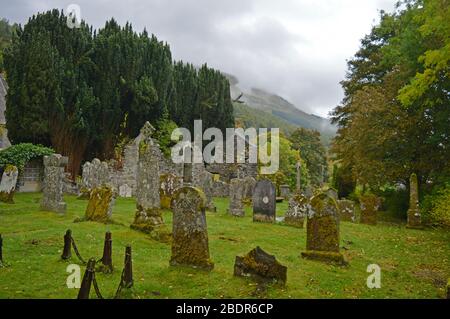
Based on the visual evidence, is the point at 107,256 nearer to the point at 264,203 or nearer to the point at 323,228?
the point at 323,228

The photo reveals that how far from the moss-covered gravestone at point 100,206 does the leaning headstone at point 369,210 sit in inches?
442

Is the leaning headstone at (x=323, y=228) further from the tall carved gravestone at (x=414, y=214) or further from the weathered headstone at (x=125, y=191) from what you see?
the weathered headstone at (x=125, y=191)

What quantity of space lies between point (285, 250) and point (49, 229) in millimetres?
6740

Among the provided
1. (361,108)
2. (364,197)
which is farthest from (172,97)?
(364,197)

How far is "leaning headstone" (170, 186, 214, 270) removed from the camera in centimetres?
736

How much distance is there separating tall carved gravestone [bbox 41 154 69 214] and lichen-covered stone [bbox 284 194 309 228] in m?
8.58

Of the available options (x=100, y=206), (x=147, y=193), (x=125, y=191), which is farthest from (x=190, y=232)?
(x=125, y=191)

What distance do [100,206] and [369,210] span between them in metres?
11.7

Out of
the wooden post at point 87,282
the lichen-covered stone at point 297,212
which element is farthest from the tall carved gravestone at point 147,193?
the wooden post at point 87,282

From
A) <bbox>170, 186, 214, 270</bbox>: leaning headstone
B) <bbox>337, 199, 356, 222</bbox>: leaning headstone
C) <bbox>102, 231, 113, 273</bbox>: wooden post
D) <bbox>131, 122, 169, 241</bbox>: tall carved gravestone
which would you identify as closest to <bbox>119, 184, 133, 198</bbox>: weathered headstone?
<bbox>131, 122, 169, 241</bbox>: tall carved gravestone

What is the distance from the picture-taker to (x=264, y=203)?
14.9 meters

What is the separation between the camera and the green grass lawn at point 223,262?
6281 mm

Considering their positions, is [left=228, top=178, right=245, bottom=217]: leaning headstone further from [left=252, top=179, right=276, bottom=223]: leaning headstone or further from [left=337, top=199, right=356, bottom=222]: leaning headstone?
[left=337, top=199, right=356, bottom=222]: leaning headstone

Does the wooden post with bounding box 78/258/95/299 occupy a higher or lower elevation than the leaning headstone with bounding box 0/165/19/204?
lower
